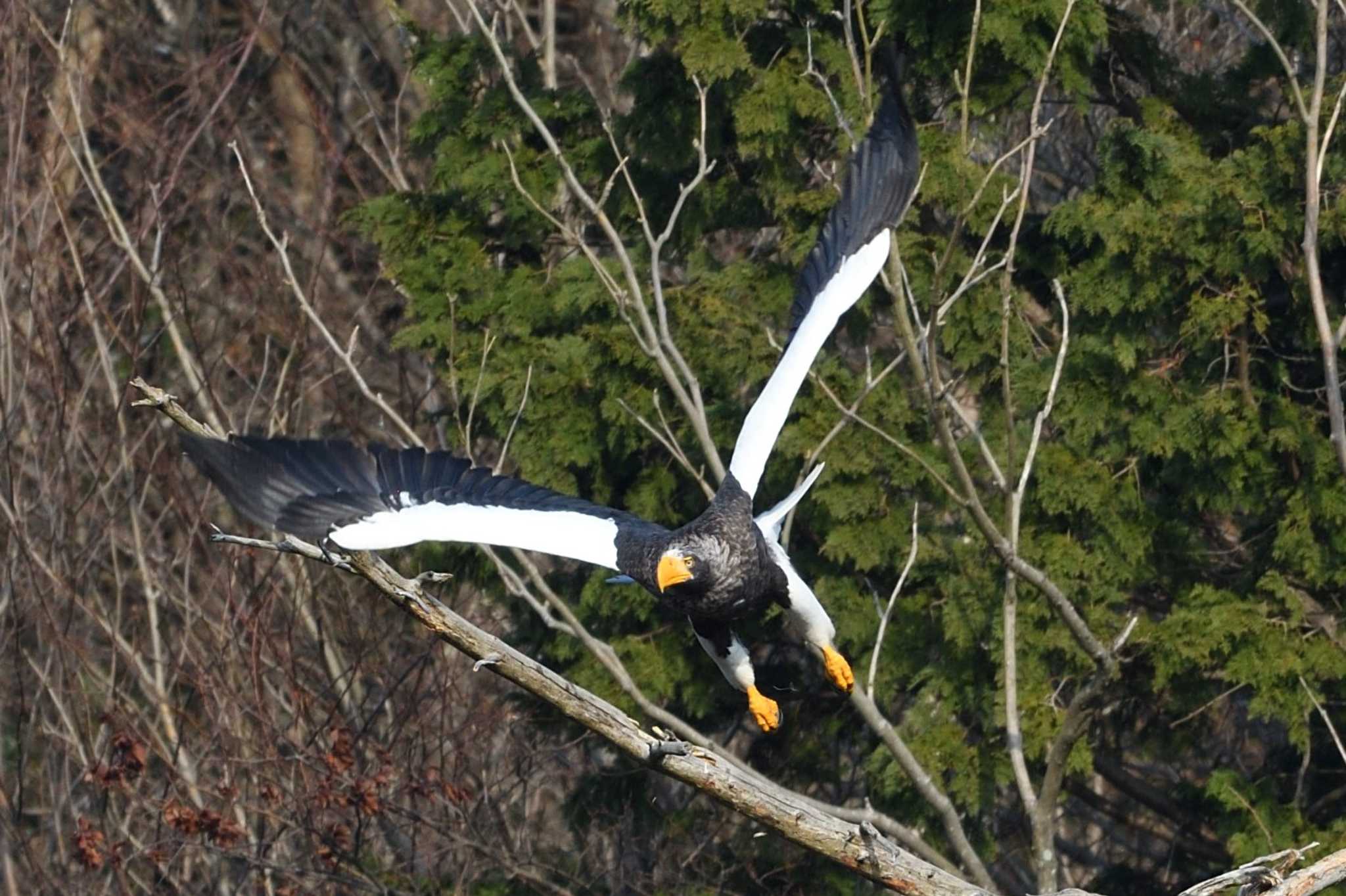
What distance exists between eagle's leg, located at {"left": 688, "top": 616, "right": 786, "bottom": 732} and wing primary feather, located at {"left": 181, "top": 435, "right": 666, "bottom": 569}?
37cm

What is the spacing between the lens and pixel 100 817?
1009 cm

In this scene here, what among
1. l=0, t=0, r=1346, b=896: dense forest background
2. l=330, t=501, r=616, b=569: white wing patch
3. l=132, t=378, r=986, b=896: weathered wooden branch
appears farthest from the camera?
l=0, t=0, r=1346, b=896: dense forest background

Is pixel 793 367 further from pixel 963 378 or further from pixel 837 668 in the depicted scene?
pixel 963 378

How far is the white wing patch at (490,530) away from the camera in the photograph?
575 cm

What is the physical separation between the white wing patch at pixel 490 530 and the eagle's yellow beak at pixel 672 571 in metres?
0.23

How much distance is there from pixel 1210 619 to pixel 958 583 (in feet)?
3.13

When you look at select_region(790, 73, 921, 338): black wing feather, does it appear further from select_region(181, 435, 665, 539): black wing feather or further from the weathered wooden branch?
the weathered wooden branch

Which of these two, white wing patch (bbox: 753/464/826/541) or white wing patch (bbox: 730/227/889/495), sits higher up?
white wing patch (bbox: 730/227/889/495)

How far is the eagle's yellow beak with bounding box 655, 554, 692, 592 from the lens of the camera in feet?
20.1

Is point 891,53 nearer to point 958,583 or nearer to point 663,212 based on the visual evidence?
point 663,212

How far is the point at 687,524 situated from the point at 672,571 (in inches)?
18.0

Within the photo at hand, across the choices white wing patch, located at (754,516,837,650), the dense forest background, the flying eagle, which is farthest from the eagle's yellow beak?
the dense forest background

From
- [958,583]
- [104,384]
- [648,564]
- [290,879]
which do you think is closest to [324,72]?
[104,384]

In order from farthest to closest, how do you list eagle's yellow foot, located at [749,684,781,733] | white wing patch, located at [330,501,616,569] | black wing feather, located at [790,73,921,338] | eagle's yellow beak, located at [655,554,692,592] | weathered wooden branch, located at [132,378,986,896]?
black wing feather, located at [790,73,921,338], eagle's yellow foot, located at [749,684,781,733], eagle's yellow beak, located at [655,554,692,592], white wing patch, located at [330,501,616,569], weathered wooden branch, located at [132,378,986,896]
